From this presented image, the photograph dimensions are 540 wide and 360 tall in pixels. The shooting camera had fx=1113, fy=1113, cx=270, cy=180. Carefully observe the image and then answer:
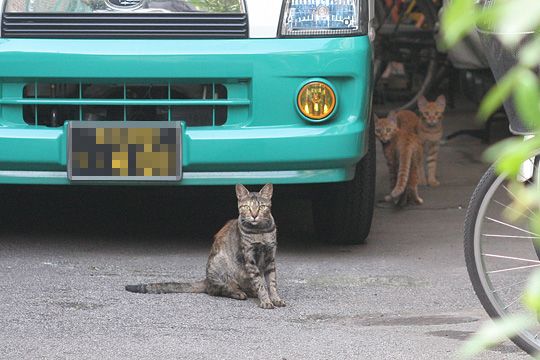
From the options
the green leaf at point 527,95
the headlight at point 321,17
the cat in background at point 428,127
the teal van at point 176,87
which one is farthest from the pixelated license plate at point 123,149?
the green leaf at point 527,95

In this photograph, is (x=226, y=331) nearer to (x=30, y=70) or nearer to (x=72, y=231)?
(x=30, y=70)

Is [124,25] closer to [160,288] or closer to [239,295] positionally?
[160,288]

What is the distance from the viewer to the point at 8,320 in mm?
3965

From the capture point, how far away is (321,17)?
189 inches

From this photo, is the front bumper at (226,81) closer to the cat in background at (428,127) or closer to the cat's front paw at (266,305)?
the cat's front paw at (266,305)

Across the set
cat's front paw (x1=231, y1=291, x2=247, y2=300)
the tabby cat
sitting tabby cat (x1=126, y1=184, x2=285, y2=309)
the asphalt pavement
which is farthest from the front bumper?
the tabby cat

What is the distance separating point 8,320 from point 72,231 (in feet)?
5.99

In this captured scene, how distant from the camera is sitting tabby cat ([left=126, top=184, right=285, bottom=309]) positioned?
444cm

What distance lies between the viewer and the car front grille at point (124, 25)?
15.5 ft

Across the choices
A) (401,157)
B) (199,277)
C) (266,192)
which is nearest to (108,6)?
(266,192)

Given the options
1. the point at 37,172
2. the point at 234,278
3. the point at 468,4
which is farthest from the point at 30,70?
the point at 468,4

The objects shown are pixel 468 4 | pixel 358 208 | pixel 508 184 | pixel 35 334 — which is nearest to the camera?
pixel 468 4

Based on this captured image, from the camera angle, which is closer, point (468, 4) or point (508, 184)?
point (468, 4)

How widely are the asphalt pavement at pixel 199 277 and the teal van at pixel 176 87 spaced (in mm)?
495
